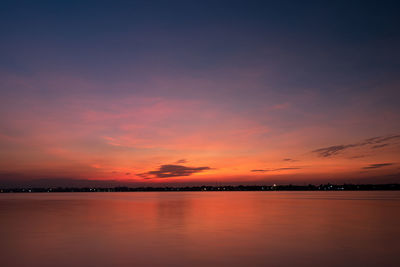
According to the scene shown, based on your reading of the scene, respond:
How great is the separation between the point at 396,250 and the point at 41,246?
17826 millimetres

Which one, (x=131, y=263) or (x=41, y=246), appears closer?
(x=131, y=263)

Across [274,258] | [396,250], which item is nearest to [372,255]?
[396,250]

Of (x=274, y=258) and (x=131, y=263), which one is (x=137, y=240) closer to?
(x=131, y=263)

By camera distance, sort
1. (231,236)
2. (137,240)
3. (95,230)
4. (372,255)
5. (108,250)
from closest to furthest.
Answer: (372,255) → (108,250) → (137,240) → (231,236) → (95,230)

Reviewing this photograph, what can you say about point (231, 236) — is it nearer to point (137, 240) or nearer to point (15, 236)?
point (137, 240)

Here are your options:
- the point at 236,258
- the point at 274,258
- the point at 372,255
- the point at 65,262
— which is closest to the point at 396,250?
the point at 372,255

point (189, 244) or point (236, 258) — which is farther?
point (189, 244)

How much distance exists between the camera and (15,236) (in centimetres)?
2188

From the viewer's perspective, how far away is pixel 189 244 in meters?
18.9

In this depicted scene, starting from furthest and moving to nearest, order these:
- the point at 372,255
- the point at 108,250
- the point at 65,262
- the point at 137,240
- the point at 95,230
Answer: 1. the point at 95,230
2. the point at 137,240
3. the point at 108,250
4. the point at 372,255
5. the point at 65,262

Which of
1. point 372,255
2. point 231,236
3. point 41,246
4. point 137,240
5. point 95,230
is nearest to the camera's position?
point 372,255

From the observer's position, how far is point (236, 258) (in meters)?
15.3

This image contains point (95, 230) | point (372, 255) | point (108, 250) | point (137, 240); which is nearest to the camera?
point (372, 255)

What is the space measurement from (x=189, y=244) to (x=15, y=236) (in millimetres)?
11342
